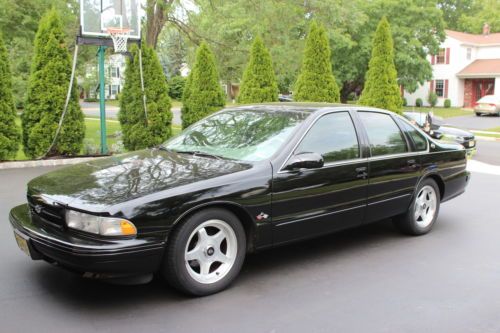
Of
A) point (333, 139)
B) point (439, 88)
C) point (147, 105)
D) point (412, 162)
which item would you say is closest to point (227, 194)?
point (333, 139)

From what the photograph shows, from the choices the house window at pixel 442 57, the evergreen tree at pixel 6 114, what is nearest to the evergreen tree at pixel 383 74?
the evergreen tree at pixel 6 114

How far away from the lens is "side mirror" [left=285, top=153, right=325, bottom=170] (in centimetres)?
454

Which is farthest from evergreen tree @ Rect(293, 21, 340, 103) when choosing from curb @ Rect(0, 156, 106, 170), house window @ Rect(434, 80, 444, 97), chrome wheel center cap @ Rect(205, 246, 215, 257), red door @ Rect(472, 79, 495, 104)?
house window @ Rect(434, 80, 444, 97)

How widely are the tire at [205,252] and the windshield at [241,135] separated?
741 millimetres

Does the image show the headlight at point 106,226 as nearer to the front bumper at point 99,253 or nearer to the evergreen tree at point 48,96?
the front bumper at point 99,253

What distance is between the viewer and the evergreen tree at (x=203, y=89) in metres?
13.3

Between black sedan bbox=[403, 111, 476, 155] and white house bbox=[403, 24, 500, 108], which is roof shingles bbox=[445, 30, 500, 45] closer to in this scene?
white house bbox=[403, 24, 500, 108]

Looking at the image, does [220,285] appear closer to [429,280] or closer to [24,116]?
[429,280]

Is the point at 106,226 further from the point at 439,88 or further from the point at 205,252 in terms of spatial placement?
the point at 439,88

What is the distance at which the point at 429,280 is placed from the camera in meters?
4.65

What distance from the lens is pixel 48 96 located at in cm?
1097

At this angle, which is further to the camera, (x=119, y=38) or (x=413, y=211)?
(x=119, y=38)

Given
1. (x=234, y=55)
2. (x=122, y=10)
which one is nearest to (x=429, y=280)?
(x=122, y=10)

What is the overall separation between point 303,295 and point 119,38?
9414 millimetres
